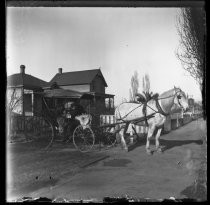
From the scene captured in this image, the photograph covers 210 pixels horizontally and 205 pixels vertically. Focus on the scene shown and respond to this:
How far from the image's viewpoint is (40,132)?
4.45 meters

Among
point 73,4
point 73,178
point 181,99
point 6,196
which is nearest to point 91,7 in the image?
point 73,4

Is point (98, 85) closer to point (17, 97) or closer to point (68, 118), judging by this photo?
point (68, 118)

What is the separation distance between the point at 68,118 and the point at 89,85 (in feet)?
3.32

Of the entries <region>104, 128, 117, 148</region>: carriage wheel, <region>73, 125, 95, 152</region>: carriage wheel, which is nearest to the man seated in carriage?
<region>73, 125, 95, 152</region>: carriage wheel

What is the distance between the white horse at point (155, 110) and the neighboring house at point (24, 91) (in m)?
1.64

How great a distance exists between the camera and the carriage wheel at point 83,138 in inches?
172

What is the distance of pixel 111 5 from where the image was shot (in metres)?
3.83

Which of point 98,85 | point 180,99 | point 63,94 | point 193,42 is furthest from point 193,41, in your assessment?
point 63,94

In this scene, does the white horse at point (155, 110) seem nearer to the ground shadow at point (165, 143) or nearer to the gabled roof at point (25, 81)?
the ground shadow at point (165, 143)

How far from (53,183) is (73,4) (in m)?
3.20

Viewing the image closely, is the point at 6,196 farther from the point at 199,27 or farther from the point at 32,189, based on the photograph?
the point at 199,27

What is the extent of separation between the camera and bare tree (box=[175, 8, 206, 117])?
3750 millimetres

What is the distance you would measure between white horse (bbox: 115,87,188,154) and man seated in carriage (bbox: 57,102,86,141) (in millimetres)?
840

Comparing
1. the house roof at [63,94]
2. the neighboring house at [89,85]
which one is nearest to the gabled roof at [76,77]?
the neighboring house at [89,85]
